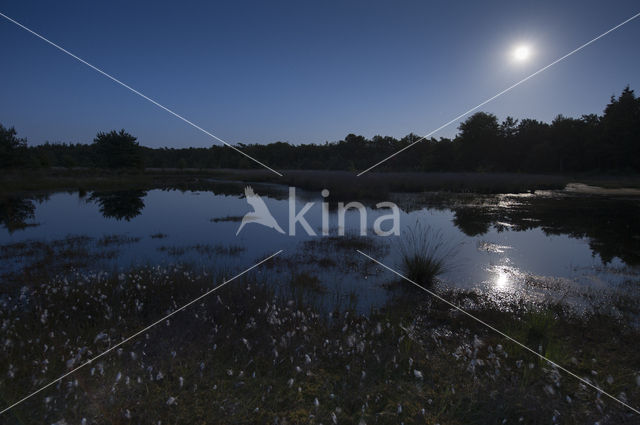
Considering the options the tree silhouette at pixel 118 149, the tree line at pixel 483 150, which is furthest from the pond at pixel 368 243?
the tree silhouette at pixel 118 149

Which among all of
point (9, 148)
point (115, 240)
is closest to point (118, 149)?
point (9, 148)

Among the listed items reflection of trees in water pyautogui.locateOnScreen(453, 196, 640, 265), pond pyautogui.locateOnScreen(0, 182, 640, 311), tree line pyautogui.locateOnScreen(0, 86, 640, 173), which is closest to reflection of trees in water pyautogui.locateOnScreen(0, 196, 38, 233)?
A: pond pyautogui.locateOnScreen(0, 182, 640, 311)

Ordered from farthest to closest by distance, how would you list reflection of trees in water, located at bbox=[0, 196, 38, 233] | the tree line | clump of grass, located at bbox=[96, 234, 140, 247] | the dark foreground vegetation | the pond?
1. the tree line
2. reflection of trees in water, located at bbox=[0, 196, 38, 233]
3. clump of grass, located at bbox=[96, 234, 140, 247]
4. the pond
5. the dark foreground vegetation

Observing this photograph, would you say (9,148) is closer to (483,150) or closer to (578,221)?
(578,221)

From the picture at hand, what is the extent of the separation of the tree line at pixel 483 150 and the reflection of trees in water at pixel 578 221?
108ft

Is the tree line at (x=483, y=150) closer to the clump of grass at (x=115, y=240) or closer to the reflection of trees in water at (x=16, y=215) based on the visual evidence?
the reflection of trees in water at (x=16, y=215)

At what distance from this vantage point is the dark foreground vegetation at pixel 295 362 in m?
3.47

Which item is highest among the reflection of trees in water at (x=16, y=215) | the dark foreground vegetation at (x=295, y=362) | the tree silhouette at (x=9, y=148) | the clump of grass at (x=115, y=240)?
the tree silhouette at (x=9, y=148)

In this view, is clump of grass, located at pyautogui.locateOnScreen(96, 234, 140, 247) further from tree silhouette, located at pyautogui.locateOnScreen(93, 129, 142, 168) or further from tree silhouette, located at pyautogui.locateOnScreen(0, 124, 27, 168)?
tree silhouette, located at pyautogui.locateOnScreen(93, 129, 142, 168)

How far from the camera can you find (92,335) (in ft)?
16.3

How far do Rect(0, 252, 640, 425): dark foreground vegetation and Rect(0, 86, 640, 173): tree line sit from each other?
47297 millimetres

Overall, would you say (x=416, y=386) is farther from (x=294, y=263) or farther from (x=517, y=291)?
(x=294, y=263)

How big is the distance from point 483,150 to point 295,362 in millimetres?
74288

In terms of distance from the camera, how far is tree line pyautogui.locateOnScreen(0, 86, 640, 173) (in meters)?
44.8
